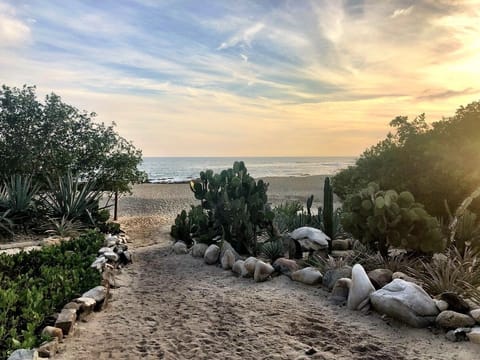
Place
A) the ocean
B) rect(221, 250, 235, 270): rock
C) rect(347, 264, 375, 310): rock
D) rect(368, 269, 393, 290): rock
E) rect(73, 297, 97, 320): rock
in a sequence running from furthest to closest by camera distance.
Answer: the ocean
rect(221, 250, 235, 270): rock
rect(368, 269, 393, 290): rock
rect(347, 264, 375, 310): rock
rect(73, 297, 97, 320): rock

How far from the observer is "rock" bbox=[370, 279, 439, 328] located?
13.3 ft

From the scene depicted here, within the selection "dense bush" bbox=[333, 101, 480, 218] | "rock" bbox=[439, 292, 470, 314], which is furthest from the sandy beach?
"dense bush" bbox=[333, 101, 480, 218]

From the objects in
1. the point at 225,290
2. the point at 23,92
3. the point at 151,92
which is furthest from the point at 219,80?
the point at 225,290

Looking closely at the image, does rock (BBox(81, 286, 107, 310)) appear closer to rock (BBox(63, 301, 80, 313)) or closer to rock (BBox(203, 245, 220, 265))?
rock (BBox(63, 301, 80, 313))

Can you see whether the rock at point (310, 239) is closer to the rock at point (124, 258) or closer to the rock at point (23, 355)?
the rock at point (124, 258)

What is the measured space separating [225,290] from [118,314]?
1389 millimetres

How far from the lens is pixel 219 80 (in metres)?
10.9

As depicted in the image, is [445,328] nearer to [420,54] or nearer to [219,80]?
[420,54]

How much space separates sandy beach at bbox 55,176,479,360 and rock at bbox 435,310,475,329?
20cm

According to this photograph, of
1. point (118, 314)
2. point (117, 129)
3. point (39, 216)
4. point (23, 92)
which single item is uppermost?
point (23, 92)

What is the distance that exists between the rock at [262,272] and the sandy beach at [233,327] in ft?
0.36

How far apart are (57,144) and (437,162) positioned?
9060mm

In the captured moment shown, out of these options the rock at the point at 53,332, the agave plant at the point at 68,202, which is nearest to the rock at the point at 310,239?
the rock at the point at 53,332

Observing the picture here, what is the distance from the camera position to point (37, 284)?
4.98 meters
